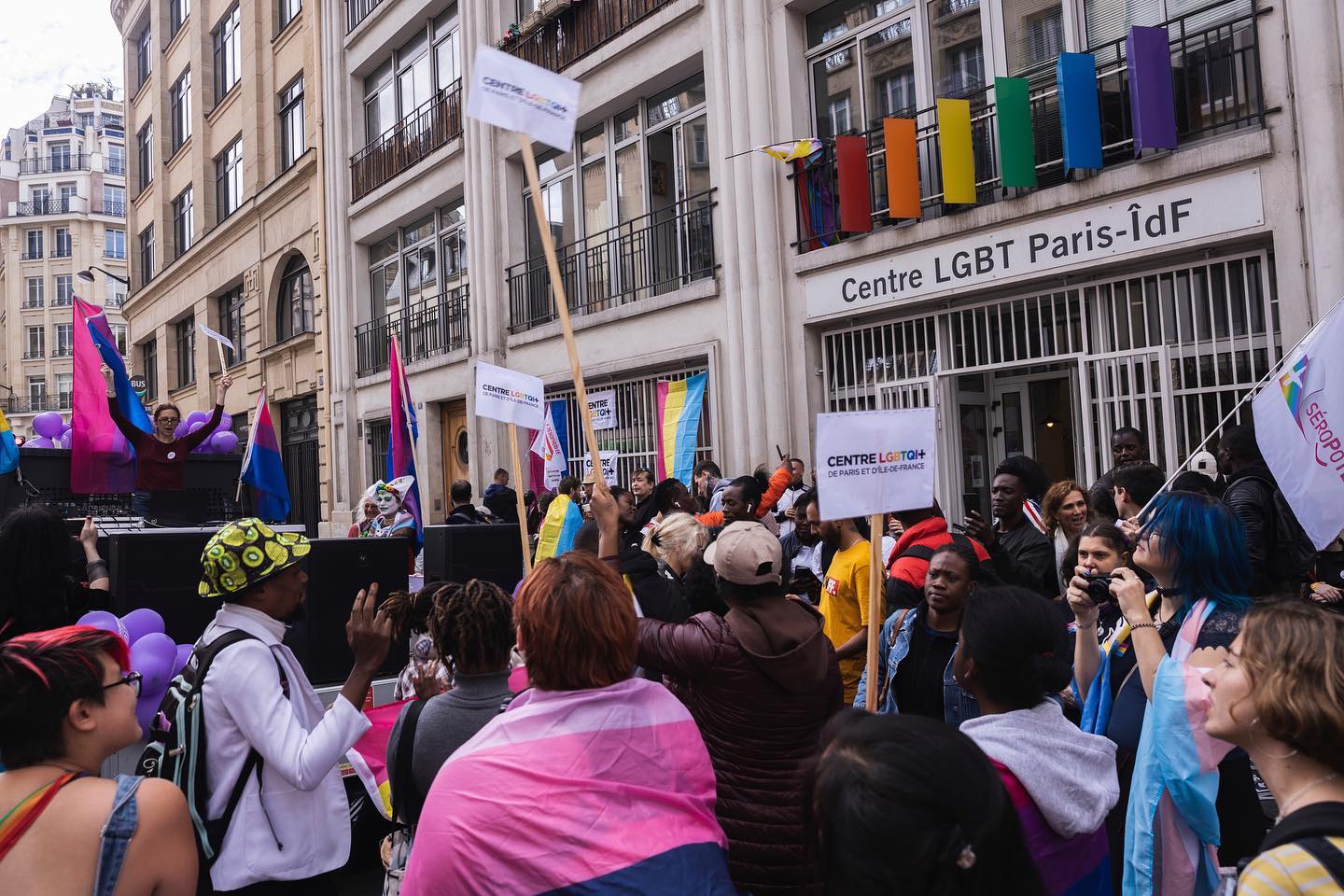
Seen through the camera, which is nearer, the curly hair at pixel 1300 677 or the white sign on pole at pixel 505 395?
the curly hair at pixel 1300 677

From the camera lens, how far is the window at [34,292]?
66.2 m

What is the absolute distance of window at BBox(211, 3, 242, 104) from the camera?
24938 mm

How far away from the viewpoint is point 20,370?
213 ft

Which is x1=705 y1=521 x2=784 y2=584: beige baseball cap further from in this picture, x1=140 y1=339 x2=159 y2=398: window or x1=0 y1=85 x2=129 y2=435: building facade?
x1=0 y1=85 x2=129 y2=435: building facade

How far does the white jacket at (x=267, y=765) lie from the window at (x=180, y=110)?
2922cm

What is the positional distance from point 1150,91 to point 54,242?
75.6 m

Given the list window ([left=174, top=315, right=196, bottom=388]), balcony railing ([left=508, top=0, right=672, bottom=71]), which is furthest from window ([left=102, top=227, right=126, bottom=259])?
balcony railing ([left=508, top=0, right=672, bottom=71])

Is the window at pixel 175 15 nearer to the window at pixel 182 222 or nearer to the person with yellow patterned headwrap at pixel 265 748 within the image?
the window at pixel 182 222

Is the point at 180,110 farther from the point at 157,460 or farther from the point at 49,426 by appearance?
the point at 157,460

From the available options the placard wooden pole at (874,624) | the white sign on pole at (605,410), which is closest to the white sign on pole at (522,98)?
the placard wooden pole at (874,624)

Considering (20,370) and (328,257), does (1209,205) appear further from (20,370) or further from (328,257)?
(20,370)

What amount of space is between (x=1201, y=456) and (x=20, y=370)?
72956mm

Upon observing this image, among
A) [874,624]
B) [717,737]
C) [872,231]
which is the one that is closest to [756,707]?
[717,737]

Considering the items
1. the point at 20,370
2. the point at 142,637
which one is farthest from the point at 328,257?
the point at 20,370
